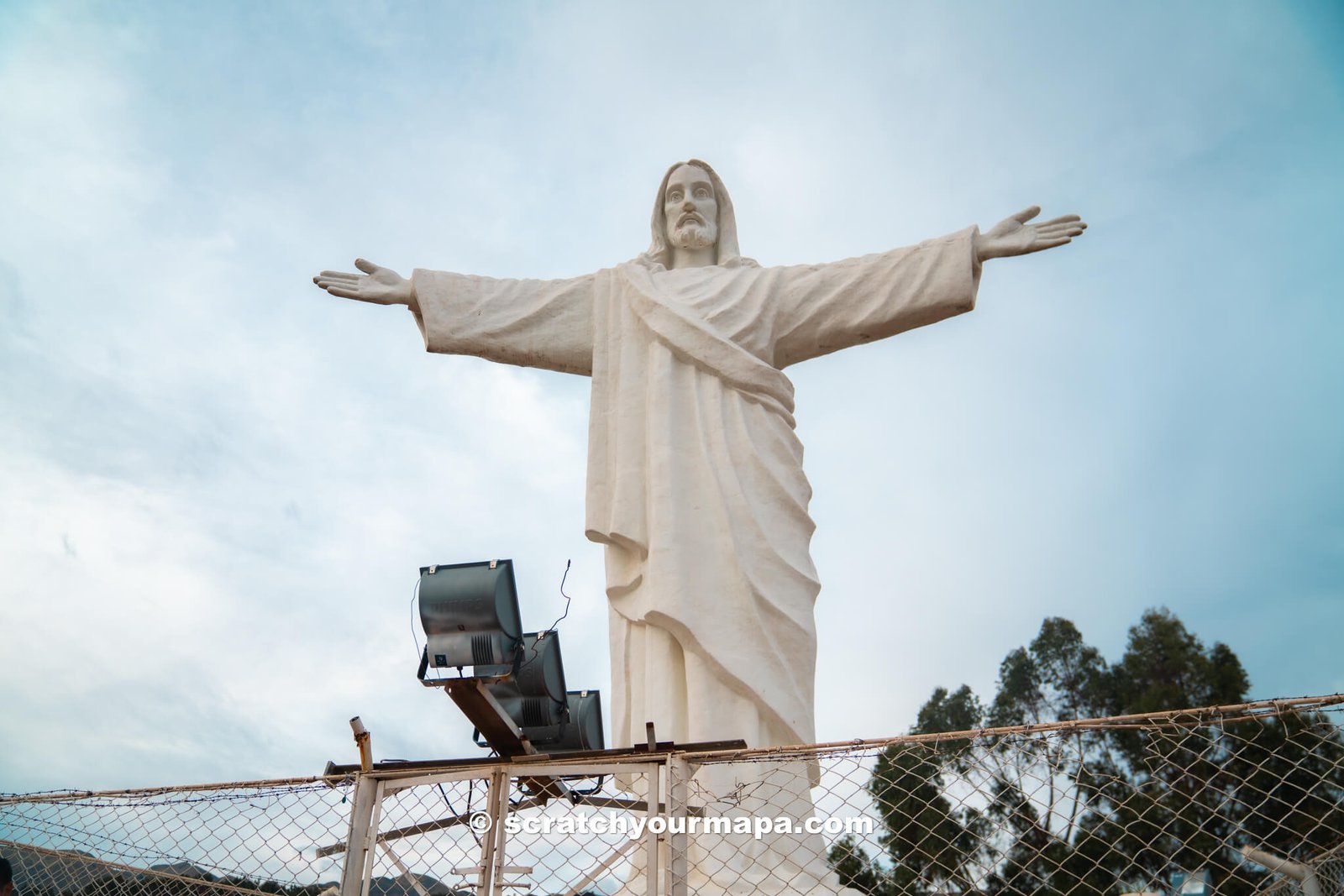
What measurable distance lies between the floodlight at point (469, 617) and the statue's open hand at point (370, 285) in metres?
3.49

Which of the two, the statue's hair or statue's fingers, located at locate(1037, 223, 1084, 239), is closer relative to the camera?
statue's fingers, located at locate(1037, 223, 1084, 239)

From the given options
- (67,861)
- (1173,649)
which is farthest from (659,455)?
(1173,649)

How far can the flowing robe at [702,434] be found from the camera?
202 inches

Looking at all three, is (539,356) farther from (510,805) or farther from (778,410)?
(510,805)

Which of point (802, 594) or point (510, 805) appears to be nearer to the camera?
point (510, 805)

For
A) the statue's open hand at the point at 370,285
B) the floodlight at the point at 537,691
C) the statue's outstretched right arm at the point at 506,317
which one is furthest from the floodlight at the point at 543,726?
the statue's open hand at the point at 370,285

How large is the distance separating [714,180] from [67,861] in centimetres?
501

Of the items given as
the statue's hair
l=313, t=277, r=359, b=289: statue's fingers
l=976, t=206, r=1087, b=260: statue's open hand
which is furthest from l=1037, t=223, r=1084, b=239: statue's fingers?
l=313, t=277, r=359, b=289: statue's fingers

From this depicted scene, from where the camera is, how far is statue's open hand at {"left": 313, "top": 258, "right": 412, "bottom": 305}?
6516 millimetres

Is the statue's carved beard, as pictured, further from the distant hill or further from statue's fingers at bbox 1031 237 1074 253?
the distant hill

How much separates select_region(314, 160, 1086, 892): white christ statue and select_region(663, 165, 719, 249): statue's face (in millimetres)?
12

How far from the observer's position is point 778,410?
5926mm

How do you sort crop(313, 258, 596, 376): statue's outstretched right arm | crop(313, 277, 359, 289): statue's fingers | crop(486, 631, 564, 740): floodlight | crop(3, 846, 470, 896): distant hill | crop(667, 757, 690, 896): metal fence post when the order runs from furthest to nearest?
crop(313, 277, 359, 289): statue's fingers < crop(313, 258, 596, 376): statue's outstretched right arm < crop(486, 631, 564, 740): floodlight < crop(3, 846, 470, 896): distant hill < crop(667, 757, 690, 896): metal fence post

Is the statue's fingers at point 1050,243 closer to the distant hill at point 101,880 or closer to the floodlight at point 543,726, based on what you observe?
the floodlight at point 543,726
